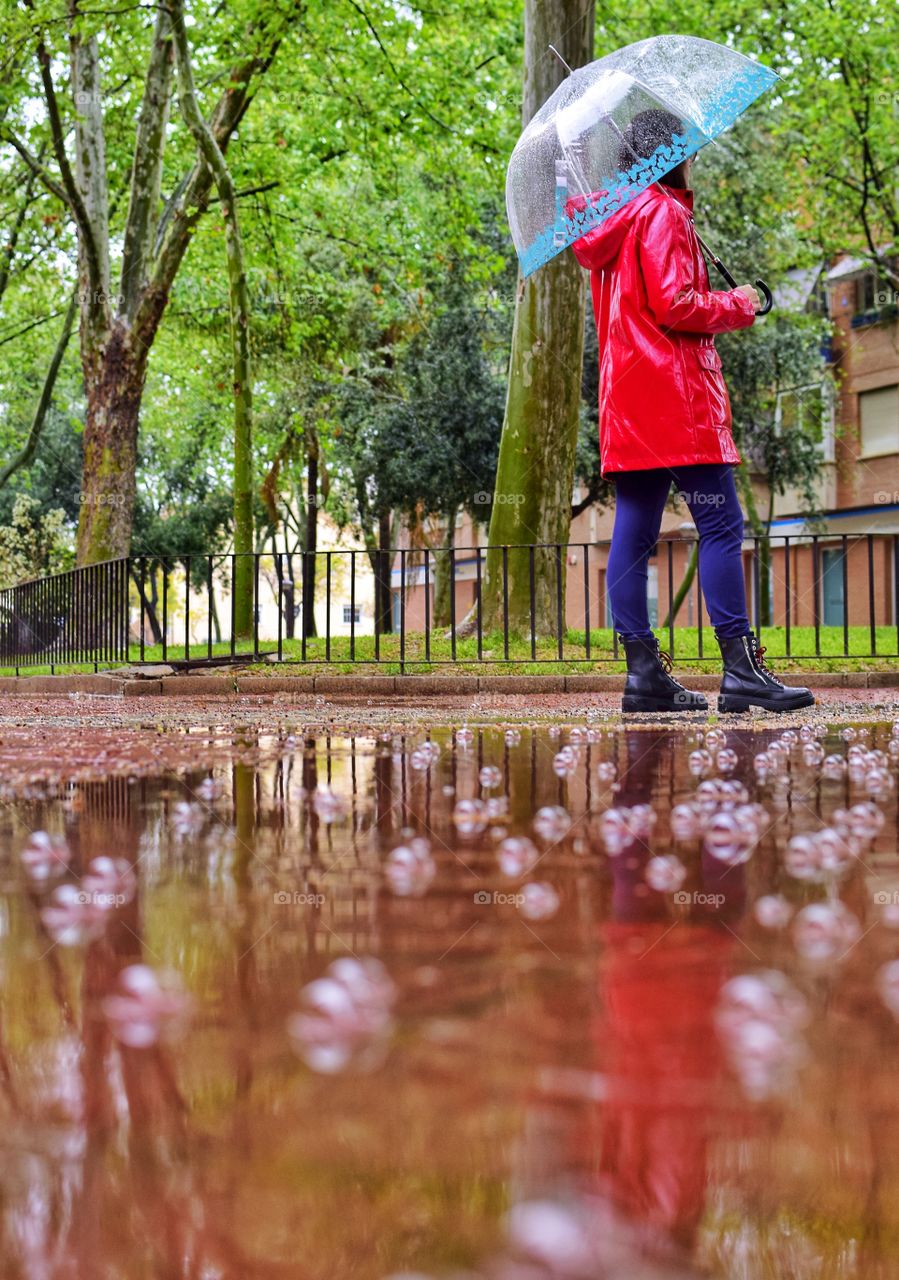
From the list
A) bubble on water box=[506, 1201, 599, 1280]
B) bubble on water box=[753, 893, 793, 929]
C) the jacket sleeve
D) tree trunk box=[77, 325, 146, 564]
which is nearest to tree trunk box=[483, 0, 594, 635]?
the jacket sleeve

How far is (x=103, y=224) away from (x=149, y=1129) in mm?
18892

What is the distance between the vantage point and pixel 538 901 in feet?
6.69

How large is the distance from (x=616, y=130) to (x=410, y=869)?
496cm

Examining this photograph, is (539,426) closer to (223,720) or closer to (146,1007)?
(223,720)

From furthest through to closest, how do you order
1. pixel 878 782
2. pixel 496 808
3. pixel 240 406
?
pixel 240 406
pixel 878 782
pixel 496 808

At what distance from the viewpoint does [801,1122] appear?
1.06 metres

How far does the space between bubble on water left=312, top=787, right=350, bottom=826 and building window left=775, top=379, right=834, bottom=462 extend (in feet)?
86.9

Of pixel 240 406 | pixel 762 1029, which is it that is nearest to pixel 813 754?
Result: pixel 762 1029

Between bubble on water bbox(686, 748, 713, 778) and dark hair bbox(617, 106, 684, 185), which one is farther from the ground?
dark hair bbox(617, 106, 684, 185)

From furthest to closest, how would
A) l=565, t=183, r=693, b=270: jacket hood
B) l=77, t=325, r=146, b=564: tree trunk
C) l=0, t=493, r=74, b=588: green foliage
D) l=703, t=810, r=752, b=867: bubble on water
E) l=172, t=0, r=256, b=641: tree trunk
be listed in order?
l=0, t=493, r=74, b=588: green foliage → l=77, t=325, r=146, b=564: tree trunk → l=172, t=0, r=256, b=641: tree trunk → l=565, t=183, r=693, b=270: jacket hood → l=703, t=810, r=752, b=867: bubble on water

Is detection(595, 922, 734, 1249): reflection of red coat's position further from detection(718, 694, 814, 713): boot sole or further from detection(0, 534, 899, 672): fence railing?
detection(0, 534, 899, 672): fence railing

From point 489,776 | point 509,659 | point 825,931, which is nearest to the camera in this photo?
point 825,931

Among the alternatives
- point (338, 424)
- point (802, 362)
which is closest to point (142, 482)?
point (338, 424)

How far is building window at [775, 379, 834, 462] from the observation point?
2902cm
